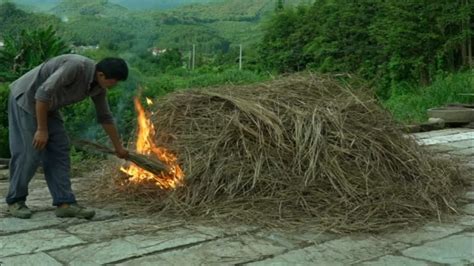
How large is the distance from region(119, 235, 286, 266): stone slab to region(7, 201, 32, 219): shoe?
1.30m

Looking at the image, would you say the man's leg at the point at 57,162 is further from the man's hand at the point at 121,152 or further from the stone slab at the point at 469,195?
the stone slab at the point at 469,195

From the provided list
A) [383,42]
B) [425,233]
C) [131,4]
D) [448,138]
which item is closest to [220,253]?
[425,233]

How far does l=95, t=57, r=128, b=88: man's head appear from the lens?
14.2 ft

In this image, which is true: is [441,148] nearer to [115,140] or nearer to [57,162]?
[115,140]

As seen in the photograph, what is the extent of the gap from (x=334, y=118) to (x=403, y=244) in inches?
56.7

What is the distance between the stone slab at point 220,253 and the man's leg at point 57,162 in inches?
47.8

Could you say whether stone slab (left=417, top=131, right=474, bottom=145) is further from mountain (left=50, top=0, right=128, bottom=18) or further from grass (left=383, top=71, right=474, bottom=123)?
mountain (left=50, top=0, right=128, bottom=18)

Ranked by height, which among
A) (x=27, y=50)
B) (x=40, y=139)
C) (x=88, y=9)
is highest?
(x=88, y=9)

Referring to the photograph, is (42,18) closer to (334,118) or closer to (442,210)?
(334,118)

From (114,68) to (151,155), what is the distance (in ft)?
3.75

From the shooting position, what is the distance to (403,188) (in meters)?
4.96

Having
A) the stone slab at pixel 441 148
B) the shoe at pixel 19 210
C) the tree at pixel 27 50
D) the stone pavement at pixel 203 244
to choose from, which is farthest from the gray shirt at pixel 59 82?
the tree at pixel 27 50

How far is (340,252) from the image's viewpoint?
3.82 meters

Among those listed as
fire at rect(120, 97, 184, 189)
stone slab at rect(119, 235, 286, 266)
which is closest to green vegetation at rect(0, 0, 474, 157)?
fire at rect(120, 97, 184, 189)
